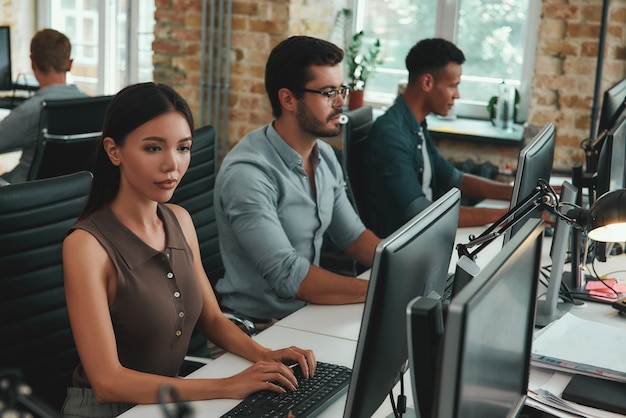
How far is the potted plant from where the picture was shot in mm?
4234

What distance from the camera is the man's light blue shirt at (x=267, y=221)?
2.18 meters

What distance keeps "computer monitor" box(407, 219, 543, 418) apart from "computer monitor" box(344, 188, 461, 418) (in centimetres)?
7

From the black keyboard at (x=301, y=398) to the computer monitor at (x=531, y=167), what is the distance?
0.52 m

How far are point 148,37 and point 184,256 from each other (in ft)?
9.96

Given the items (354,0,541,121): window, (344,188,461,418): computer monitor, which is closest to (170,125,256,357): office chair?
(344,188,461,418): computer monitor

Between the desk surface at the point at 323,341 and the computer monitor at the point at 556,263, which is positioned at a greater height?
the computer monitor at the point at 556,263

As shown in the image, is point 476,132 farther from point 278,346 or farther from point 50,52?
point 278,346

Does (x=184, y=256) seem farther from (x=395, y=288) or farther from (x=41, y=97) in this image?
(x=41, y=97)

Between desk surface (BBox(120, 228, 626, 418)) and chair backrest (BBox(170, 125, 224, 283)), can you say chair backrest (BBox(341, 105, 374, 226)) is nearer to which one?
chair backrest (BBox(170, 125, 224, 283))

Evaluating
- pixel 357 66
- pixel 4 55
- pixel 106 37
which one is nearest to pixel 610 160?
pixel 357 66

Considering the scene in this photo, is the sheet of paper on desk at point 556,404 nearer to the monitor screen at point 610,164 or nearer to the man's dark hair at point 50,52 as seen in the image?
the monitor screen at point 610,164

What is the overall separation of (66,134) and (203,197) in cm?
97

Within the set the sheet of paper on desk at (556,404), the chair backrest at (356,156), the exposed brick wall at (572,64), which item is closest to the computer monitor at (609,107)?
the exposed brick wall at (572,64)

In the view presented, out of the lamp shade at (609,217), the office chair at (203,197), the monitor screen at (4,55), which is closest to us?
the lamp shade at (609,217)
